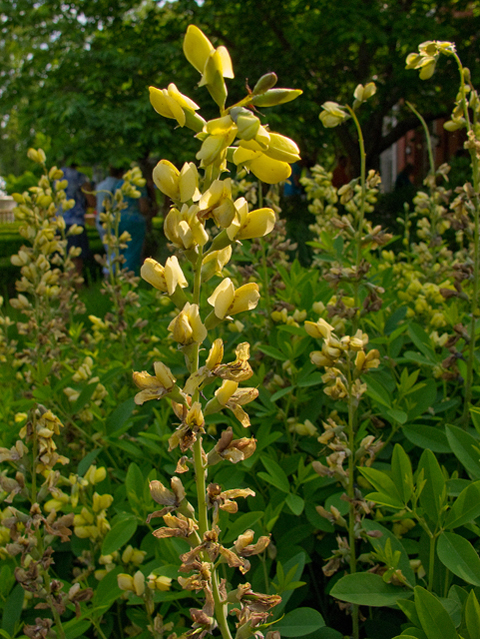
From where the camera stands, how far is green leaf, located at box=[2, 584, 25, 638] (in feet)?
3.69

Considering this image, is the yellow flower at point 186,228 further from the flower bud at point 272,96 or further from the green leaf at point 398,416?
the green leaf at point 398,416

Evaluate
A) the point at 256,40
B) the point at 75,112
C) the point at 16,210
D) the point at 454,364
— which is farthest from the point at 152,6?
the point at 454,364

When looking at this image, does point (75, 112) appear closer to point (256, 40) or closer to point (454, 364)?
point (256, 40)

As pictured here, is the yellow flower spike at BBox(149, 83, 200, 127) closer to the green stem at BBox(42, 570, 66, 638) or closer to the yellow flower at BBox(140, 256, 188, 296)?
the yellow flower at BBox(140, 256, 188, 296)

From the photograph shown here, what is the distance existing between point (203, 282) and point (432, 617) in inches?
23.6

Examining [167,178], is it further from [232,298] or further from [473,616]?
[473,616]

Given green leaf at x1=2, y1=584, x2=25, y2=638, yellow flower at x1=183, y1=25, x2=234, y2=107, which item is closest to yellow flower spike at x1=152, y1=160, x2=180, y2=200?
yellow flower at x1=183, y1=25, x2=234, y2=107

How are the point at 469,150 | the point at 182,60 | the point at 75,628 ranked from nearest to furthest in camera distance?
the point at 75,628 < the point at 469,150 < the point at 182,60

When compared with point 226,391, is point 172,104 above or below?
above

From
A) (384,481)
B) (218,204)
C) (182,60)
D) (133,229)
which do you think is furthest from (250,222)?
(182,60)

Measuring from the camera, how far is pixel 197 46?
67cm

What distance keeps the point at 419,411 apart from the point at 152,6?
37.4ft

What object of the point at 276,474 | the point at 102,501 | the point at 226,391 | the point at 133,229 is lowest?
the point at 133,229

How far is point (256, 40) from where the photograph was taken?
1083cm
